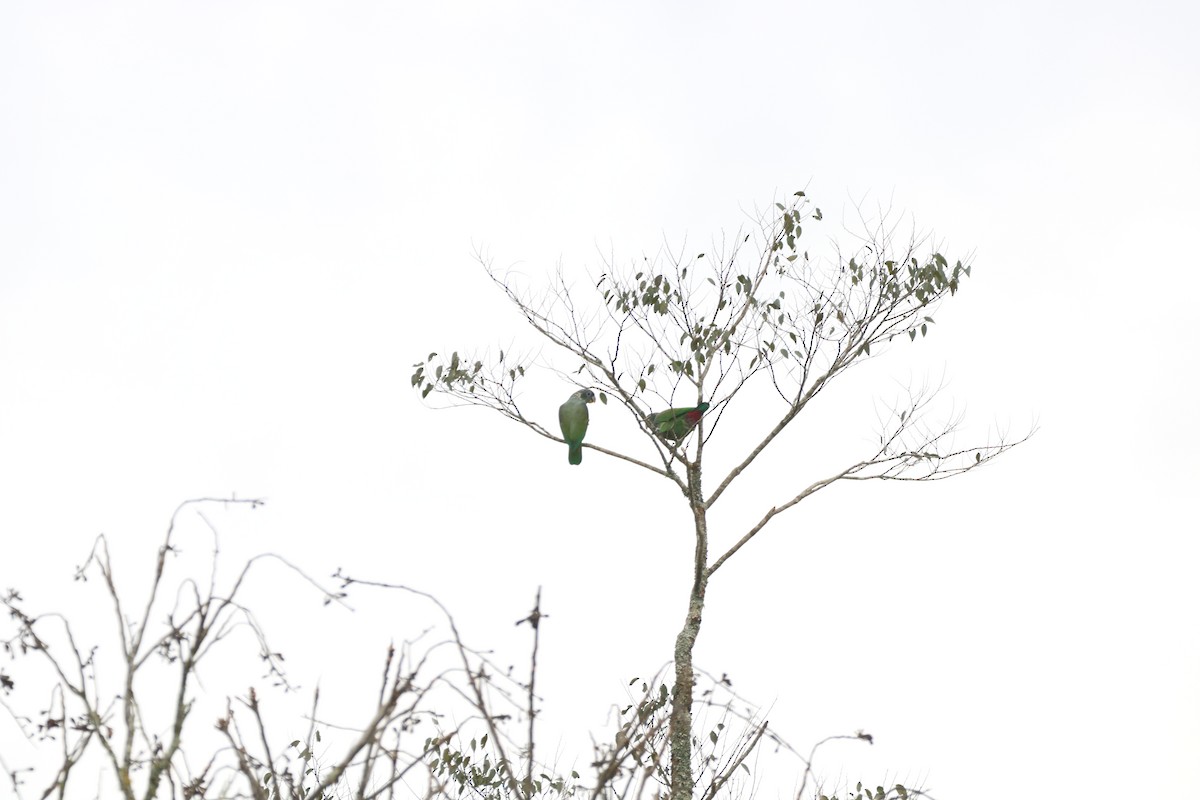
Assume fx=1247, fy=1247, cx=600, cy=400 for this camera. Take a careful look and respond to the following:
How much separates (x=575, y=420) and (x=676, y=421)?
92 centimetres

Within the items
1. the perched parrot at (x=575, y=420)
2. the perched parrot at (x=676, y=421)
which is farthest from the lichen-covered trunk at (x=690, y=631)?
the perched parrot at (x=575, y=420)

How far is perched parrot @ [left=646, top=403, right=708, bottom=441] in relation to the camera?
871cm

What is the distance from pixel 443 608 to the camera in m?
2.04

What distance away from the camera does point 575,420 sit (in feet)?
30.7

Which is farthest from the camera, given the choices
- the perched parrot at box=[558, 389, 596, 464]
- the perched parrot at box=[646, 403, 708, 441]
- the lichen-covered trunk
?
the perched parrot at box=[558, 389, 596, 464]

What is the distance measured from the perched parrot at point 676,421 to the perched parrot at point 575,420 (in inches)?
28.2

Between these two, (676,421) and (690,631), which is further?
(676,421)

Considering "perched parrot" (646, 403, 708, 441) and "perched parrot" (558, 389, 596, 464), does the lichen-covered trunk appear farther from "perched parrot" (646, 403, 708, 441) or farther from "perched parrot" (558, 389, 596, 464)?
"perched parrot" (558, 389, 596, 464)

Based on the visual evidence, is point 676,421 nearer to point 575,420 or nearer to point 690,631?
point 575,420

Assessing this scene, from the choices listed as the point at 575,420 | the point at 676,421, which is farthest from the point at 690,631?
the point at 575,420

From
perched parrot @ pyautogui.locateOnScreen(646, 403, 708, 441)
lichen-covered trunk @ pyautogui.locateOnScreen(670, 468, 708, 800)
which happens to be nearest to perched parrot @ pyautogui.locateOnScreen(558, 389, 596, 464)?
perched parrot @ pyautogui.locateOnScreen(646, 403, 708, 441)

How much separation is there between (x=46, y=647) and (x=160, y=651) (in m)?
0.22

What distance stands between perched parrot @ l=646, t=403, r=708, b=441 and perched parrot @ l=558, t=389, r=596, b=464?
72cm

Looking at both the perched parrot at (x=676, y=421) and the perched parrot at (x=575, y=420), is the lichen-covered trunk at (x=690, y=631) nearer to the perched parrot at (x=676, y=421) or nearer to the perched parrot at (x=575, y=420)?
the perched parrot at (x=676, y=421)
